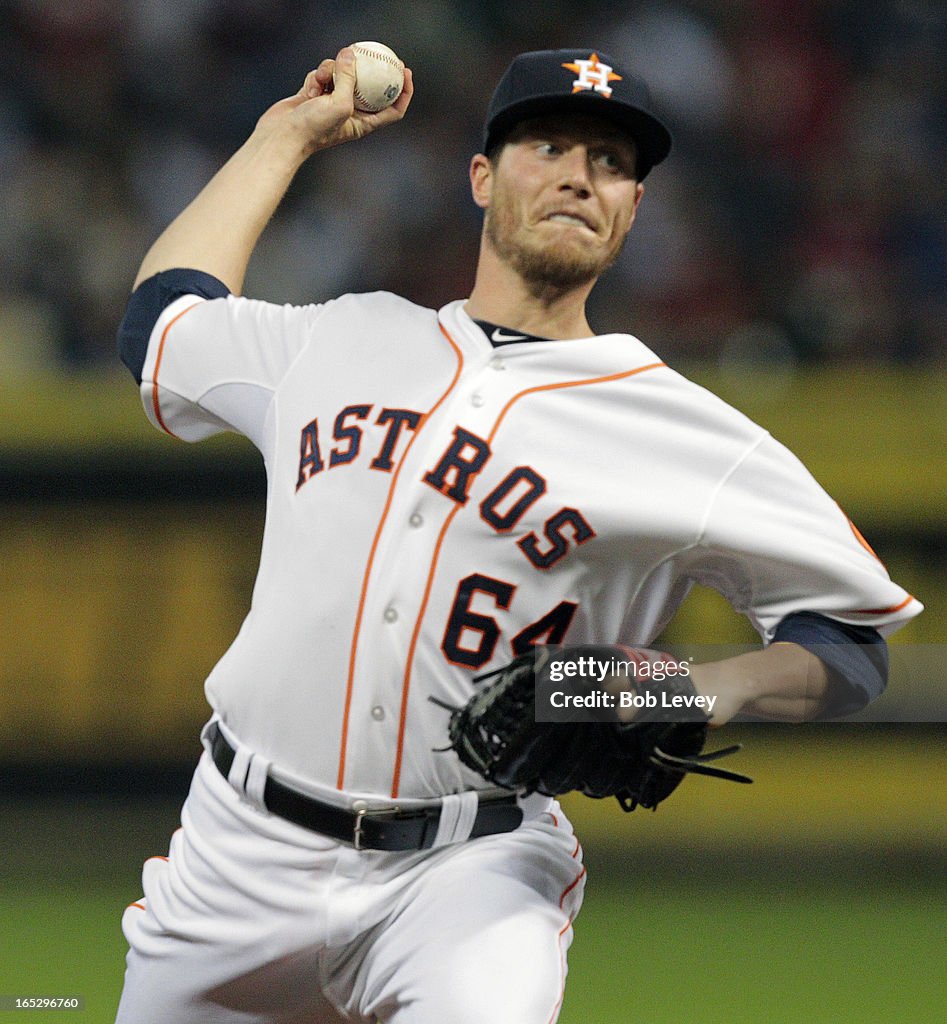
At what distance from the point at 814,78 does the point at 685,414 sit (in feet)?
17.0

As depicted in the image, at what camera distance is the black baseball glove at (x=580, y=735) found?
2.33 m

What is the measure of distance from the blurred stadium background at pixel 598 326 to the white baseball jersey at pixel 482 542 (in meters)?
2.01

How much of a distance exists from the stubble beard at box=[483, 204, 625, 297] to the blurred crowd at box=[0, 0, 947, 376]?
12.1 ft

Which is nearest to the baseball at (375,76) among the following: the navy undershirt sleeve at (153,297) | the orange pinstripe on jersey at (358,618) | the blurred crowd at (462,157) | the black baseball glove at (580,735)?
the navy undershirt sleeve at (153,297)

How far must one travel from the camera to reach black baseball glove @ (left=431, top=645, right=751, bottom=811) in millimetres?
2332

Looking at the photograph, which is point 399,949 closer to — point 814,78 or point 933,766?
point 933,766

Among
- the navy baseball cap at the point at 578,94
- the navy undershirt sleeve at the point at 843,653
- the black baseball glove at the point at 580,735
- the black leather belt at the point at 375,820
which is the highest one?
the navy baseball cap at the point at 578,94

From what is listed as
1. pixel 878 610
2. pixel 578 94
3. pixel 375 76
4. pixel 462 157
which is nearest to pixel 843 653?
pixel 878 610

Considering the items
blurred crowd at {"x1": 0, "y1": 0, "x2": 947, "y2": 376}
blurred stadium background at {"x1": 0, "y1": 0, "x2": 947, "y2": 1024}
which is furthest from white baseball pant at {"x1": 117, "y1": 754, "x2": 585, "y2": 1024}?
blurred crowd at {"x1": 0, "y1": 0, "x2": 947, "y2": 376}

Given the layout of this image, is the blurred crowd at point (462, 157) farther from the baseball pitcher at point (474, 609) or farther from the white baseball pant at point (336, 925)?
the white baseball pant at point (336, 925)

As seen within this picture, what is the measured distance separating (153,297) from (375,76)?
571 millimetres

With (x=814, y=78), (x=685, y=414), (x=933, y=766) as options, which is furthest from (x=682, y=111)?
(x=685, y=414)

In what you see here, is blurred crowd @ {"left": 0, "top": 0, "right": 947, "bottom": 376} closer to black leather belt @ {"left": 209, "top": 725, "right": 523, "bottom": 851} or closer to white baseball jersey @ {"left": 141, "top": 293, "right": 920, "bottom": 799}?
white baseball jersey @ {"left": 141, "top": 293, "right": 920, "bottom": 799}

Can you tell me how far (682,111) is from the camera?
7176 mm
